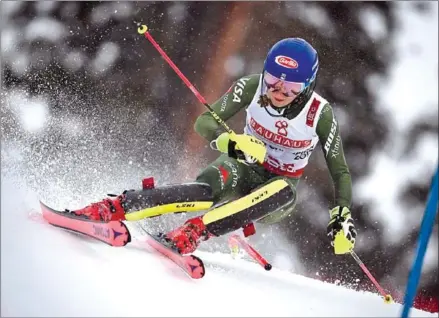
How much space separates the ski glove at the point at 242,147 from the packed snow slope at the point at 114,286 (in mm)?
336

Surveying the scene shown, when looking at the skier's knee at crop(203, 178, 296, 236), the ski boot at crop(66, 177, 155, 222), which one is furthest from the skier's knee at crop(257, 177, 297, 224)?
the ski boot at crop(66, 177, 155, 222)

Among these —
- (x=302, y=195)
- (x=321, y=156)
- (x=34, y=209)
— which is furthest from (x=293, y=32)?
(x=34, y=209)

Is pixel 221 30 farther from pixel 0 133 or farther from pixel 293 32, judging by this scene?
pixel 0 133

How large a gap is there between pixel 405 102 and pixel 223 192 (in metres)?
1.05

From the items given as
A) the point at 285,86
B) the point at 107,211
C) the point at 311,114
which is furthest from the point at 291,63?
the point at 107,211

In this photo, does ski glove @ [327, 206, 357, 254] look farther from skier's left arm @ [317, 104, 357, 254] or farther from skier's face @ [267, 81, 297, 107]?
skier's face @ [267, 81, 297, 107]

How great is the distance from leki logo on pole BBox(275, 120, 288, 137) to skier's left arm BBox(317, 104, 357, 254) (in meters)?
0.10

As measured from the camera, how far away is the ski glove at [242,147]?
1982 mm

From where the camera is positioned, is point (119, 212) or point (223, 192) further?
point (223, 192)

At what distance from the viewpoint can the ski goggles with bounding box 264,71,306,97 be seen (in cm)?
200

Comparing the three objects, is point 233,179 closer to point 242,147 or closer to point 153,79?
point 242,147

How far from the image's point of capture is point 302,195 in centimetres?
291

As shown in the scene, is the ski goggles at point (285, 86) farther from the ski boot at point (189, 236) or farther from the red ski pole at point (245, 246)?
the red ski pole at point (245, 246)

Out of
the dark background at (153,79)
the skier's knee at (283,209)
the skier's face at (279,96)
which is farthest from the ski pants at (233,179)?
the dark background at (153,79)
